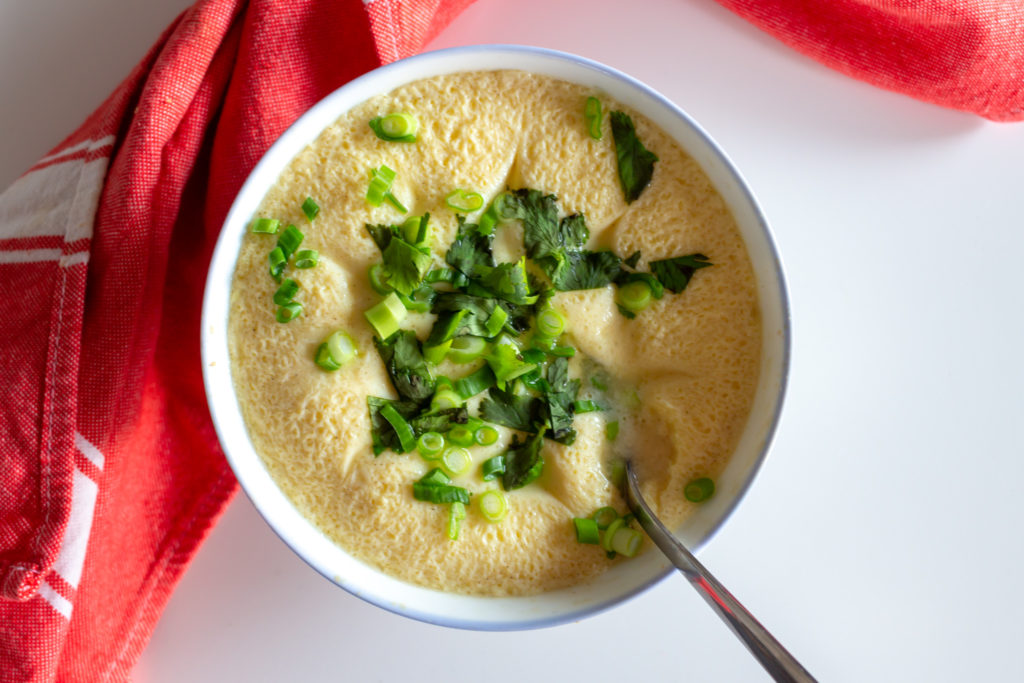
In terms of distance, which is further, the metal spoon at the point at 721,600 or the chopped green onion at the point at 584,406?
the chopped green onion at the point at 584,406

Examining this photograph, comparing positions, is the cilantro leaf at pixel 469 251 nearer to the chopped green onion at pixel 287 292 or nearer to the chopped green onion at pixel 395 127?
the chopped green onion at pixel 395 127

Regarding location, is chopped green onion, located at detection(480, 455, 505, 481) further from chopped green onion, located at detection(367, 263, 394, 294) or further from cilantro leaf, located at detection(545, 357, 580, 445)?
chopped green onion, located at detection(367, 263, 394, 294)

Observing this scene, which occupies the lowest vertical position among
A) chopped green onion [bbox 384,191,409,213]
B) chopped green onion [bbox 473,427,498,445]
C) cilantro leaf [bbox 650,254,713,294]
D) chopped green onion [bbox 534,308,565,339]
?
chopped green onion [bbox 473,427,498,445]

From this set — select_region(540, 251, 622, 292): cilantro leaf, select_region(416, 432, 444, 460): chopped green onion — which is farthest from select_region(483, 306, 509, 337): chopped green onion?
select_region(416, 432, 444, 460): chopped green onion

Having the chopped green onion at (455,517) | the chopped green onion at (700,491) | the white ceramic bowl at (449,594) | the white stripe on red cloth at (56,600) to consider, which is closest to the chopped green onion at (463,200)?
the white ceramic bowl at (449,594)

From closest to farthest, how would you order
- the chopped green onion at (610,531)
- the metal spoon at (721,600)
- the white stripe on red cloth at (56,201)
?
the metal spoon at (721,600) → the chopped green onion at (610,531) → the white stripe on red cloth at (56,201)

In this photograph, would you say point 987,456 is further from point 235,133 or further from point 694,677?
point 235,133
